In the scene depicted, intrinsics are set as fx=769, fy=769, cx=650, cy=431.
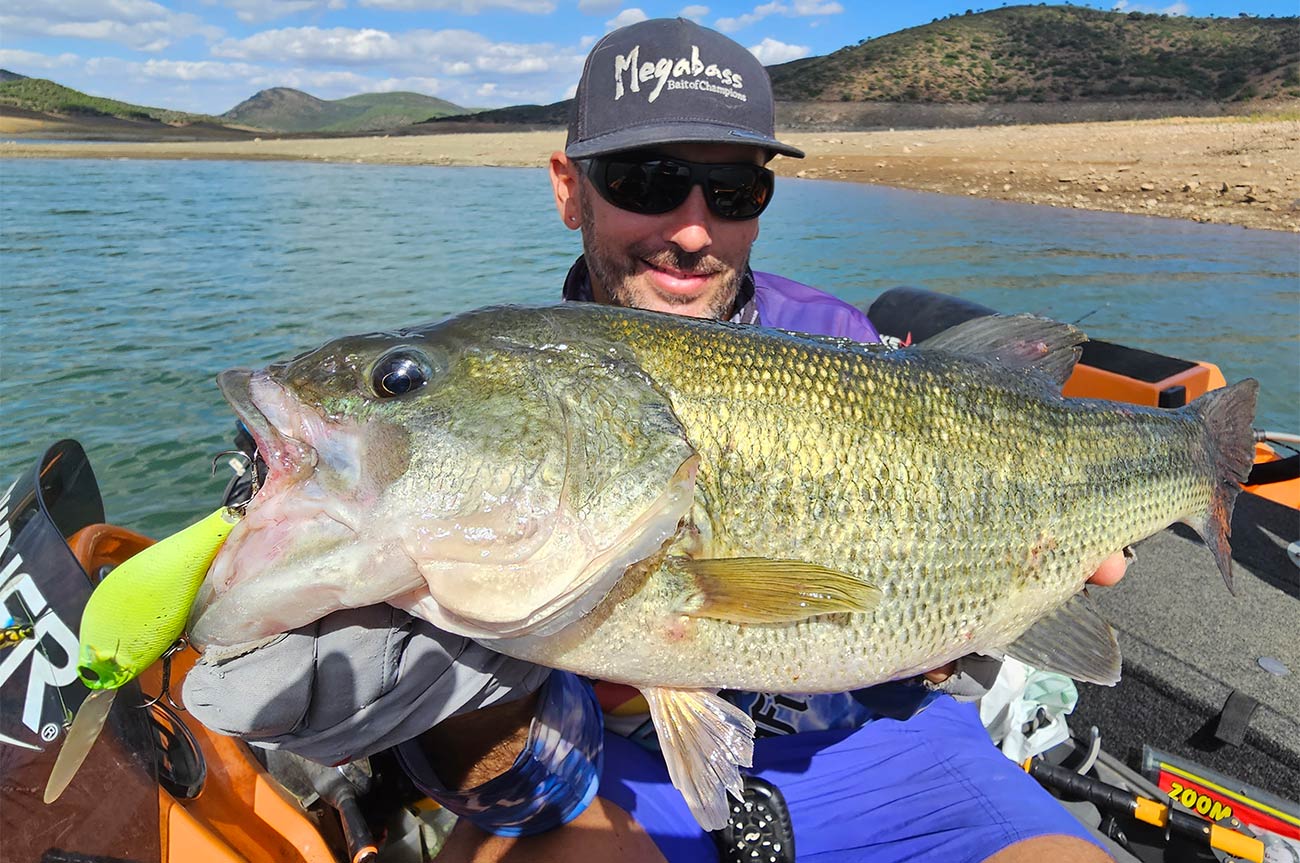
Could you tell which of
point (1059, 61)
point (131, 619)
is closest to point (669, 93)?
point (131, 619)

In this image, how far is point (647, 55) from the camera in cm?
288

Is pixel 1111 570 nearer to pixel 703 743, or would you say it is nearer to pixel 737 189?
pixel 703 743

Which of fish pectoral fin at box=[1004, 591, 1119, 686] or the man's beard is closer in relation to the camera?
fish pectoral fin at box=[1004, 591, 1119, 686]

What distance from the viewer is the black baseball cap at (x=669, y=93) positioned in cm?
273

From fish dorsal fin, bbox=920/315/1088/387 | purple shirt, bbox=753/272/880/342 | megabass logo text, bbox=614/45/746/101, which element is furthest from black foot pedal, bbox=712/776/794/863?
megabass logo text, bbox=614/45/746/101

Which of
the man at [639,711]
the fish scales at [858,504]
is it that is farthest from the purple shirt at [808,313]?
the fish scales at [858,504]

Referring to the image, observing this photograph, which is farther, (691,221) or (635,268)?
(635,268)

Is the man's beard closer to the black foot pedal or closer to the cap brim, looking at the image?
the cap brim

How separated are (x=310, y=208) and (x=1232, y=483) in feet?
94.4

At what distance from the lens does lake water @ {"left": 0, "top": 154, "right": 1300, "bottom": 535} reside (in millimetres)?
8250

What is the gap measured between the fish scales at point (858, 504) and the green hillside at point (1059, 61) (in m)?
62.1

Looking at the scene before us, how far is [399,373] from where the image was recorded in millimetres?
1524

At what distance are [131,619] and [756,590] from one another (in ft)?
3.85

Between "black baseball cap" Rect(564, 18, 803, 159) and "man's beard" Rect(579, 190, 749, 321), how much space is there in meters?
0.35
